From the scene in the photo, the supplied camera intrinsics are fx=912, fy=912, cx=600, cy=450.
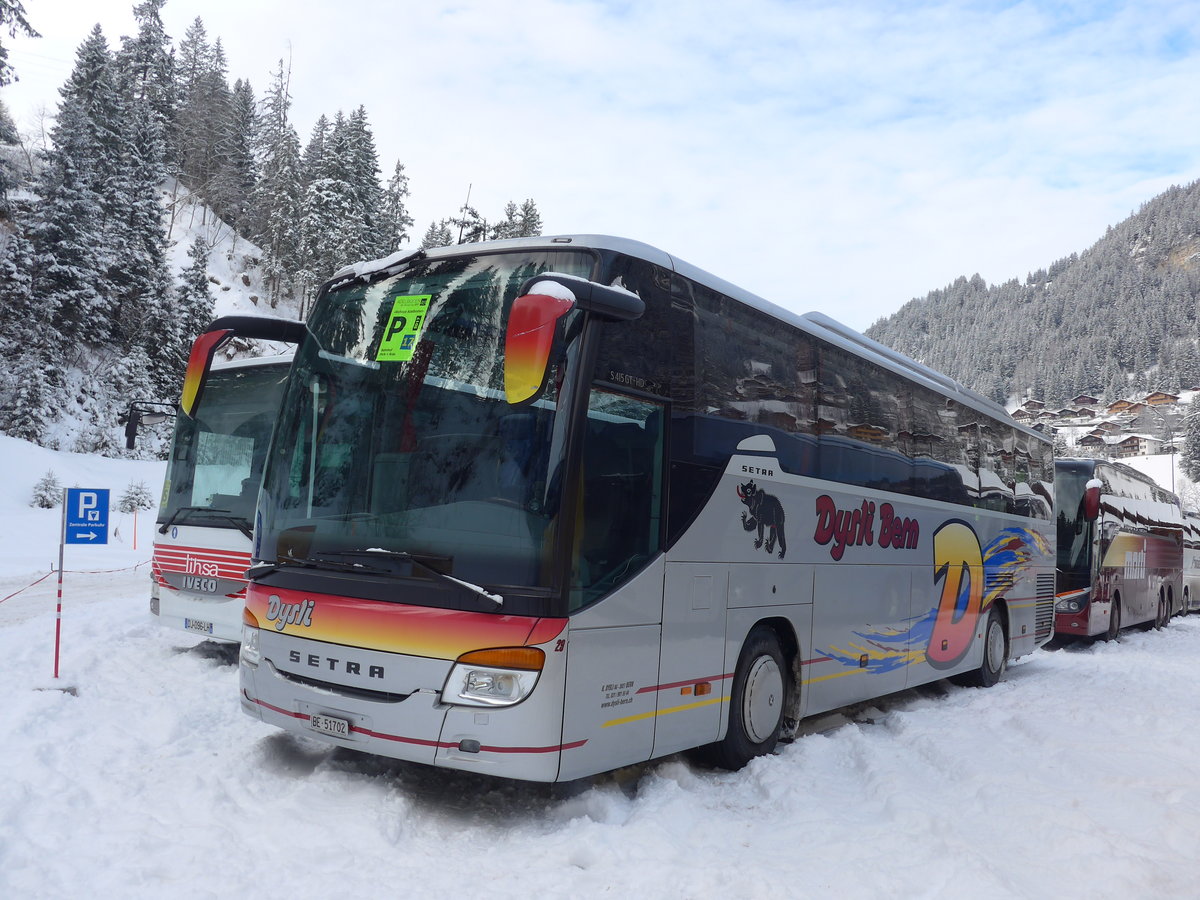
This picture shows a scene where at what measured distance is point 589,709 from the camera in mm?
5344

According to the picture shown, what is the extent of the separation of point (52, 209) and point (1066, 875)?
46728 millimetres

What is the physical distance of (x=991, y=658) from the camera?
1236cm

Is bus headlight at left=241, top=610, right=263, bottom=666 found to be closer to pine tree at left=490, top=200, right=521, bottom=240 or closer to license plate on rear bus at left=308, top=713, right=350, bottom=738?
license plate on rear bus at left=308, top=713, right=350, bottom=738

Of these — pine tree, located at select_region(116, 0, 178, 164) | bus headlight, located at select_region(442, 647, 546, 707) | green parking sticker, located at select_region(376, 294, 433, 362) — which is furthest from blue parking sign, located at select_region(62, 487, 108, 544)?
pine tree, located at select_region(116, 0, 178, 164)

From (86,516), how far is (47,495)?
77.3ft

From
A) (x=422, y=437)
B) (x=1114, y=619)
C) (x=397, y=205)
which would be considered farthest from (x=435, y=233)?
(x=422, y=437)

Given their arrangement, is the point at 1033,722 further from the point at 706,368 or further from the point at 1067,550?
the point at 1067,550

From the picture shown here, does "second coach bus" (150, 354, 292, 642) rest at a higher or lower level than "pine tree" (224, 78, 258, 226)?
lower

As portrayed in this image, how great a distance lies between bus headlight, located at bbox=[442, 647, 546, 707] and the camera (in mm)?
5012

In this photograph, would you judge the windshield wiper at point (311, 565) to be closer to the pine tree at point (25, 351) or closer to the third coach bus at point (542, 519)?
the third coach bus at point (542, 519)

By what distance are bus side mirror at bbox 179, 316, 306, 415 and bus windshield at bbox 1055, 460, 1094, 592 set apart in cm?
1523

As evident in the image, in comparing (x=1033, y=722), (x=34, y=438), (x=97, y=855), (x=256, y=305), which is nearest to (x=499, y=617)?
(x=97, y=855)

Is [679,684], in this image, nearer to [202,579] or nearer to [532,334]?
[532,334]

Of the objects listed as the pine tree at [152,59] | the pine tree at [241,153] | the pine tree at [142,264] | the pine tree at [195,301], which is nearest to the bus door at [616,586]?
the pine tree at [142,264]
